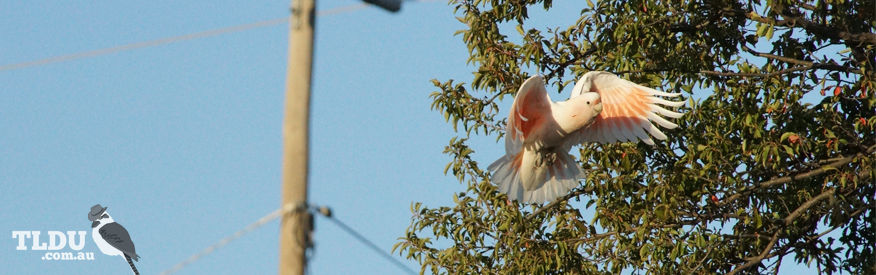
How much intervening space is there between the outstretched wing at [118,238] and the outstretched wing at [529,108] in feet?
16.5

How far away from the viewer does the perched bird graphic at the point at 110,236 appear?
525 inches

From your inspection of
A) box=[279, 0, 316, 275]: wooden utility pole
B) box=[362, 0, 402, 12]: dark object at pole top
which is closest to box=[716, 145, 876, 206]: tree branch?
box=[362, 0, 402, 12]: dark object at pole top

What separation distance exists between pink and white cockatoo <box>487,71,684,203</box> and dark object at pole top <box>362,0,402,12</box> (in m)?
3.00

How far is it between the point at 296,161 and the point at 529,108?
13.1 ft

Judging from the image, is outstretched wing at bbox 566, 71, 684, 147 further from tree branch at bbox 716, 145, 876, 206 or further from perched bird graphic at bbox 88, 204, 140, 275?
perched bird graphic at bbox 88, 204, 140, 275

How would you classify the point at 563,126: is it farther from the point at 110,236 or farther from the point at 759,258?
the point at 110,236

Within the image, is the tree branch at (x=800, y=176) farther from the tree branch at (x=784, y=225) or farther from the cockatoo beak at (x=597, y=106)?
the cockatoo beak at (x=597, y=106)

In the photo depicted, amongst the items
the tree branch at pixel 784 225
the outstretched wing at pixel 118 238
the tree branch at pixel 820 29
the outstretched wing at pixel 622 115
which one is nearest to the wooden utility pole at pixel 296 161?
the outstretched wing at pixel 622 115

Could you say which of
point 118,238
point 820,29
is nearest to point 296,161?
point 820,29

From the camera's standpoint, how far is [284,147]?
6.15m

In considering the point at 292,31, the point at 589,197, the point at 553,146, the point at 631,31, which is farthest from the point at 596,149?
the point at 292,31

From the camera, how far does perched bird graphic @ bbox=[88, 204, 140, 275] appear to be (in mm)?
13336

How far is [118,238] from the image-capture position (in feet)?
44.0

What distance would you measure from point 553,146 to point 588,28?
7.80ft
